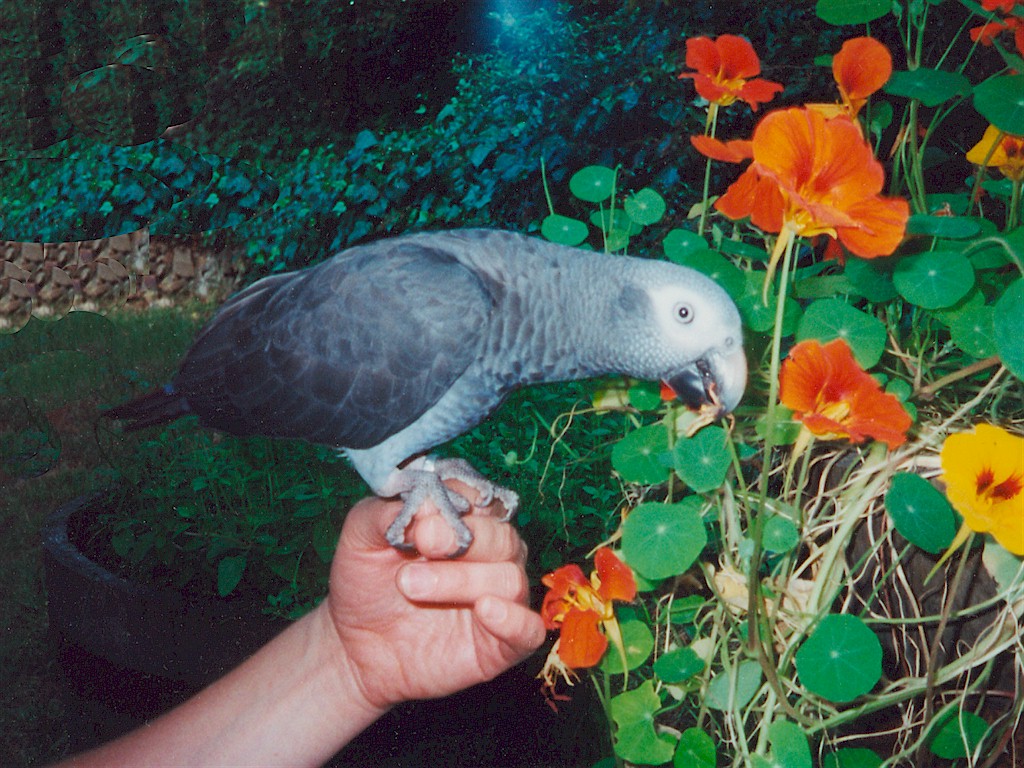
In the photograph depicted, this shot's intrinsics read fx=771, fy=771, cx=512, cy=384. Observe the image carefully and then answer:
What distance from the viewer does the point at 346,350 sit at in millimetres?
590

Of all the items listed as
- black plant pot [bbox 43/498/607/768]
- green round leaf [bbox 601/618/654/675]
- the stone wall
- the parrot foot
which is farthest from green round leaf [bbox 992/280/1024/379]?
the stone wall

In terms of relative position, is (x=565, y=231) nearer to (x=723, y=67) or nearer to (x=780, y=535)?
(x=723, y=67)

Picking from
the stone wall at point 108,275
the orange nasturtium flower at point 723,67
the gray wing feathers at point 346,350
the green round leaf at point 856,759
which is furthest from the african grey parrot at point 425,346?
the stone wall at point 108,275

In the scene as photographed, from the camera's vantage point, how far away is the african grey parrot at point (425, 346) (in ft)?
1.72

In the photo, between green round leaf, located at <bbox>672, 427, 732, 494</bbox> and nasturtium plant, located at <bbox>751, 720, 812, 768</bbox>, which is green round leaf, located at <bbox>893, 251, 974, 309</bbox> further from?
nasturtium plant, located at <bbox>751, 720, 812, 768</bbox>

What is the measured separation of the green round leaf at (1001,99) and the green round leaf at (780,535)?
217 millimetres

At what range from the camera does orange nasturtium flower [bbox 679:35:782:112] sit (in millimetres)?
421

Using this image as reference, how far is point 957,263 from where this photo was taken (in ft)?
1.24

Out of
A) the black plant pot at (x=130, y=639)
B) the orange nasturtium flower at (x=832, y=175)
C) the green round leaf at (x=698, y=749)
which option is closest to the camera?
the orange nasturtium flower at (x=832, y=175)

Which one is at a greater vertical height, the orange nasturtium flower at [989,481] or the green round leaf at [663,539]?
the orange nasturtium flower at [989,481]

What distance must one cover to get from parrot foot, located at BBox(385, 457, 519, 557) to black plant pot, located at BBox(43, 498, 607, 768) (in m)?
0.39

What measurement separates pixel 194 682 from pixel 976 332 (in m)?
0.87

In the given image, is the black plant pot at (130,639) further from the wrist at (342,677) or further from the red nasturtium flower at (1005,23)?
the red nasturtium flower at (1005,23)

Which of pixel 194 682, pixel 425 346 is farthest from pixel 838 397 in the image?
pixel 194 682
